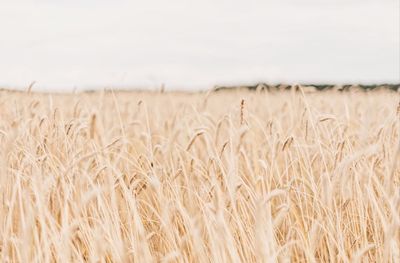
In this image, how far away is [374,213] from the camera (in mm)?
1774

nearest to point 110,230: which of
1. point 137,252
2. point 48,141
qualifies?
point 137,252

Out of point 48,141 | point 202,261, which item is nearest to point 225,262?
point 202,261

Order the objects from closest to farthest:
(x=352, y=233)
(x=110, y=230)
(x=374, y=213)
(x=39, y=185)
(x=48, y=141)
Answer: (x=39, y=185), (x=110, y=230), (x=374, y=213), (x=352, y=233), (x=48, y=141)

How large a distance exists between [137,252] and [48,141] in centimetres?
Answer: 120

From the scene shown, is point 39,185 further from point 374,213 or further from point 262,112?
point 262,112

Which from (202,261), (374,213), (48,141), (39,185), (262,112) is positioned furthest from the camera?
(262,112)

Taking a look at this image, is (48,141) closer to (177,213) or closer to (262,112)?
(177,213)

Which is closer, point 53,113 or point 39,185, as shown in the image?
point 39,185

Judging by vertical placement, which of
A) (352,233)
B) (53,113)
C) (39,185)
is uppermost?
(53,113)

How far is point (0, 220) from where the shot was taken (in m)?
1.92

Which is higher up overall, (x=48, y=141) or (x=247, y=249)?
(x=48, y=141)

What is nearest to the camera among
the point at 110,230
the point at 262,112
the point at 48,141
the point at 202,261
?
the point at 202,261

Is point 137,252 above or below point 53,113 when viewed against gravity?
below

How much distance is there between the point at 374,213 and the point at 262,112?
4385 mm
